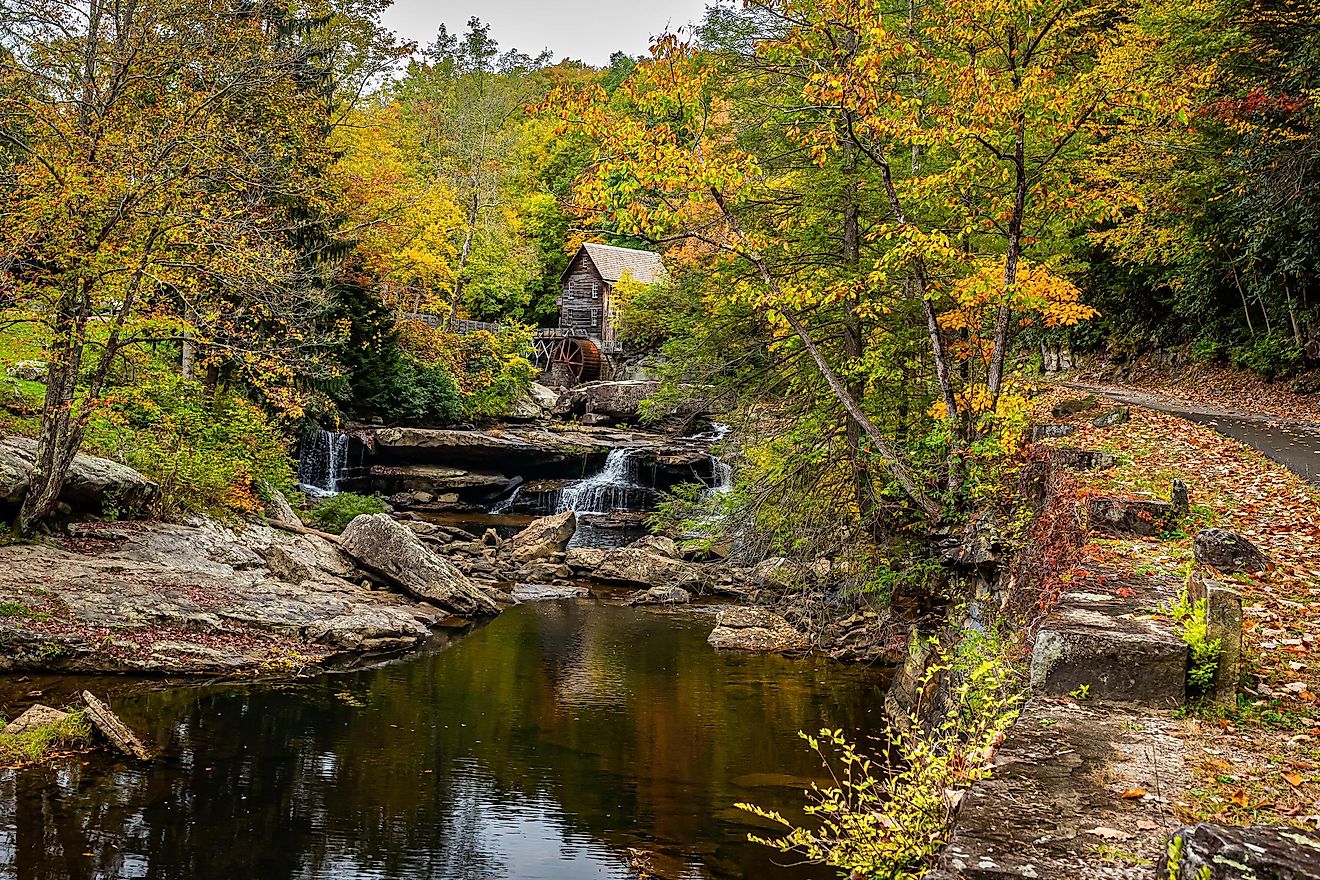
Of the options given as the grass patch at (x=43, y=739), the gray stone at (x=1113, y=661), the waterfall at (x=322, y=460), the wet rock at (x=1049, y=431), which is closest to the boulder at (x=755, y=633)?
the wet rock at (x=1049, y=431)

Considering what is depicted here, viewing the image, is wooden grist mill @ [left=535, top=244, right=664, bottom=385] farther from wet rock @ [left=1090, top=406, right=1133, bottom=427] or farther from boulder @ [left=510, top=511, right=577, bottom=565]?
wet rock @ [left=1090, top=406, right=1133, bottom=427]

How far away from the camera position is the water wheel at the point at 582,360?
43.7 metres

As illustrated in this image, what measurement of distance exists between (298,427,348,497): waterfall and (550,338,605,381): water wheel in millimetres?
17706

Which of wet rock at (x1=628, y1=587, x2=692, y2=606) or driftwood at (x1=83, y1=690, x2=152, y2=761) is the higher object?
driftwood at (x1=83, y1=690, x2=152, y2=761)

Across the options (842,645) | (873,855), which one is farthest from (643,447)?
(873,855)

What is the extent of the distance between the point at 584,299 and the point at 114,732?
39540 mm

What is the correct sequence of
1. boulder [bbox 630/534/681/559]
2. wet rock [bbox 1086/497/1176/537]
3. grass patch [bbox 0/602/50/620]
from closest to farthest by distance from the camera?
wet rock [bbox 1086/497/1176/537]
grass patch [bbox 0/602/50/620]
boulder [bbox 630/534/681/559]

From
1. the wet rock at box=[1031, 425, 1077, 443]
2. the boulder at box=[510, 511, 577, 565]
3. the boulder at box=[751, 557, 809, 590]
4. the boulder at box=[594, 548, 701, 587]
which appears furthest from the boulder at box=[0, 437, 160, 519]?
the wet rock at box=[1031, 425, 1077, 443]

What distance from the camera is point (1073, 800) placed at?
362 cm

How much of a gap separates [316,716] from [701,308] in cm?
901

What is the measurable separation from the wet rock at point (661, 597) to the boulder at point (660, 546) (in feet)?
7.86

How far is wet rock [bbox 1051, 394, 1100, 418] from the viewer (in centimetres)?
1539

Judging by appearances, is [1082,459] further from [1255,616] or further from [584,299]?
[584,299]

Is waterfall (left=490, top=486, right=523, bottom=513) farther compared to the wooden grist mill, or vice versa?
the wooden grist mill
